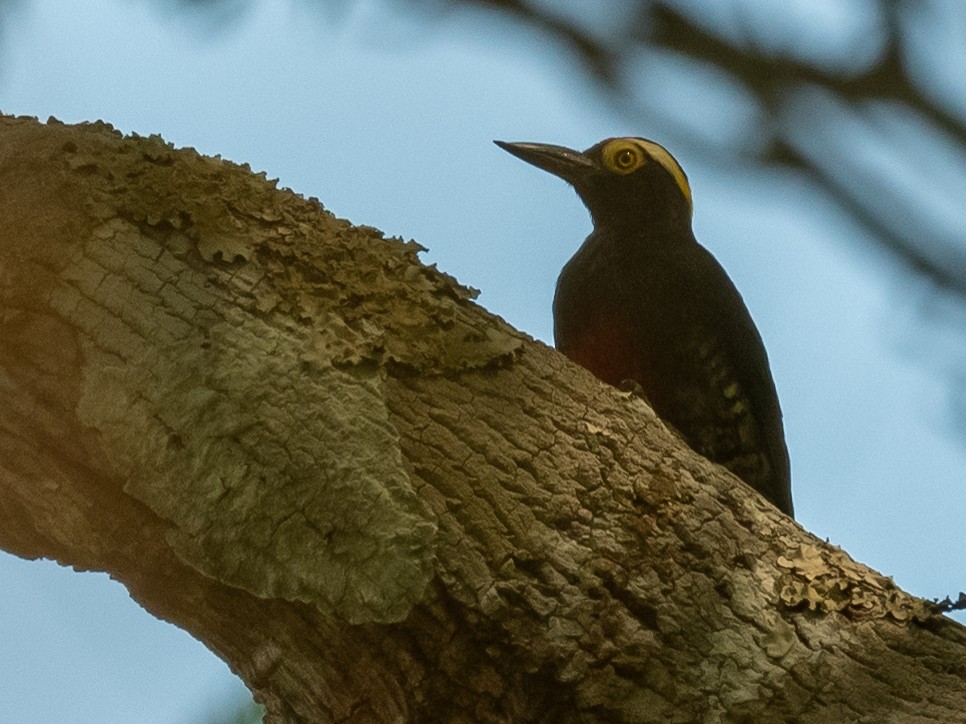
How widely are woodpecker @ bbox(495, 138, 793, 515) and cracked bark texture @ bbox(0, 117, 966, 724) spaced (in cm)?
149

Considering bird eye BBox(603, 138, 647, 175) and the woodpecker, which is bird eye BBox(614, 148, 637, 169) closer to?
bird eye BBox(603, 138, 647, 175)

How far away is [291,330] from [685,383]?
2.09m

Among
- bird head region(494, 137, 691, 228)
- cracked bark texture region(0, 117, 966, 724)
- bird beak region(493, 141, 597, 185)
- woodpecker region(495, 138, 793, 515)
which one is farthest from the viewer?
bird beak region(493, 141, 597, 185)

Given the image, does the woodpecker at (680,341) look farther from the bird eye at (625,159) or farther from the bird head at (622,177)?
the bird eye at (625,159)

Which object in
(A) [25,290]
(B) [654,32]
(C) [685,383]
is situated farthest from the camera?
(C) [685,383]

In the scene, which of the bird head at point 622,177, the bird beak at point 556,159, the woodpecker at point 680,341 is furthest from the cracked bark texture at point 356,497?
the bird beak at point 556,159

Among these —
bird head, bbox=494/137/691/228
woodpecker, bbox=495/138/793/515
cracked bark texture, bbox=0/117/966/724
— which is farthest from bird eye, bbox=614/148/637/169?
cracked bark texture, bbox=0/117/966/724

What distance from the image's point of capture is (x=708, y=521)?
9.21ft

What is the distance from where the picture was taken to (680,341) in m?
4.43

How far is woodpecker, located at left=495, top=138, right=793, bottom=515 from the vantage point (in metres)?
4.38

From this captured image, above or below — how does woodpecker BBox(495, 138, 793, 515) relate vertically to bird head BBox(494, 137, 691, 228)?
below

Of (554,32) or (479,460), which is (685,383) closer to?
(554,32)

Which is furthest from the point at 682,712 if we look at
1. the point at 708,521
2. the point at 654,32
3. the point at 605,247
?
the point at 605,247

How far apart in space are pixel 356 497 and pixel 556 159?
3215 millimetres
